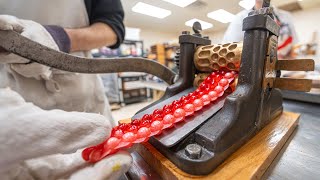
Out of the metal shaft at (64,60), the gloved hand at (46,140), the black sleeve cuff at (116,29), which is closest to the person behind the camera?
the gloved hand at (46,140)

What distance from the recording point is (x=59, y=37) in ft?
1.43

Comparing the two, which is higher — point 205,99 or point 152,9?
point 152,9

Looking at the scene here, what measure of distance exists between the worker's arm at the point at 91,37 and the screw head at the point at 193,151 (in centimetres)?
47

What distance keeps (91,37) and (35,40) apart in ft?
0.78

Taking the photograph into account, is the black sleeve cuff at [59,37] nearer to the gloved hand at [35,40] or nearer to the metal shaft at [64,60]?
the gloved hand at [35,40]

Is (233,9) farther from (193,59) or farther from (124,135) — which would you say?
(124,135)

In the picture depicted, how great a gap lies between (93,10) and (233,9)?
1.82 ft

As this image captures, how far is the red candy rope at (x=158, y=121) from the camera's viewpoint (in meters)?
0.23

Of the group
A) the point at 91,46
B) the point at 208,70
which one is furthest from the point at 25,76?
the point at 208,70

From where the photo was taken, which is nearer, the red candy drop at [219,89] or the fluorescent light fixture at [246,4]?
the red candy drop at [219,89]

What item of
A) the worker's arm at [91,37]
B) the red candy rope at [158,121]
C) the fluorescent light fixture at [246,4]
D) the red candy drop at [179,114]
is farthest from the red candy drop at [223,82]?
the worker's arm at [91,37]

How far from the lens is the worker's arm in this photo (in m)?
0.54

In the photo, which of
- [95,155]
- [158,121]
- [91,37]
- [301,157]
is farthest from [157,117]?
[91,37]

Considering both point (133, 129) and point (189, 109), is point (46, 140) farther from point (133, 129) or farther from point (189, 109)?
point (189, 109)
